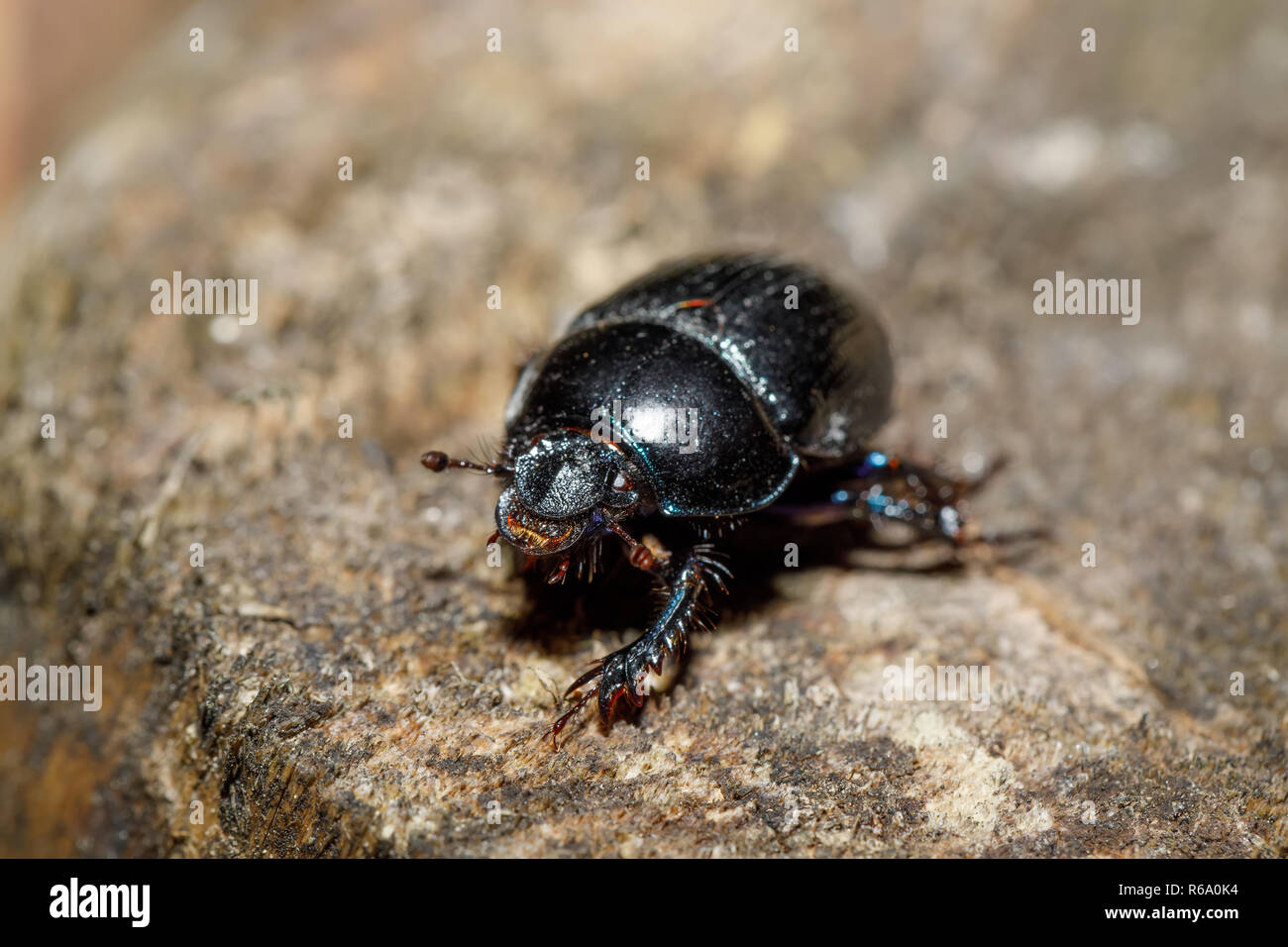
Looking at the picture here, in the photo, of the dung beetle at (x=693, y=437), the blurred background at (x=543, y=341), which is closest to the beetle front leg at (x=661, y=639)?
the dung beetle at (x=693, y=437)

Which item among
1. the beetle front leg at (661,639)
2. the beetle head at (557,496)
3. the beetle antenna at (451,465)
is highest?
the beetle antenna at (451,465)

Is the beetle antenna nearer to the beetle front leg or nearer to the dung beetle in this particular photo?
the dung beetle

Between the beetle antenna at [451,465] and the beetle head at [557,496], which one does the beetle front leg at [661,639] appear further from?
the beetle antenna at [451,465]

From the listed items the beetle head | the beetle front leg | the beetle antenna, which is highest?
the beetle antenna

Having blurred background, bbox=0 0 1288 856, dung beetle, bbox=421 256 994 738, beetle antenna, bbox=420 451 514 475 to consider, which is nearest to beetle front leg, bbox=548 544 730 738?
dung beetle, bbox=421 256 994 738

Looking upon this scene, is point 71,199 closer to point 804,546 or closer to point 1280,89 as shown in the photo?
point 804,546
